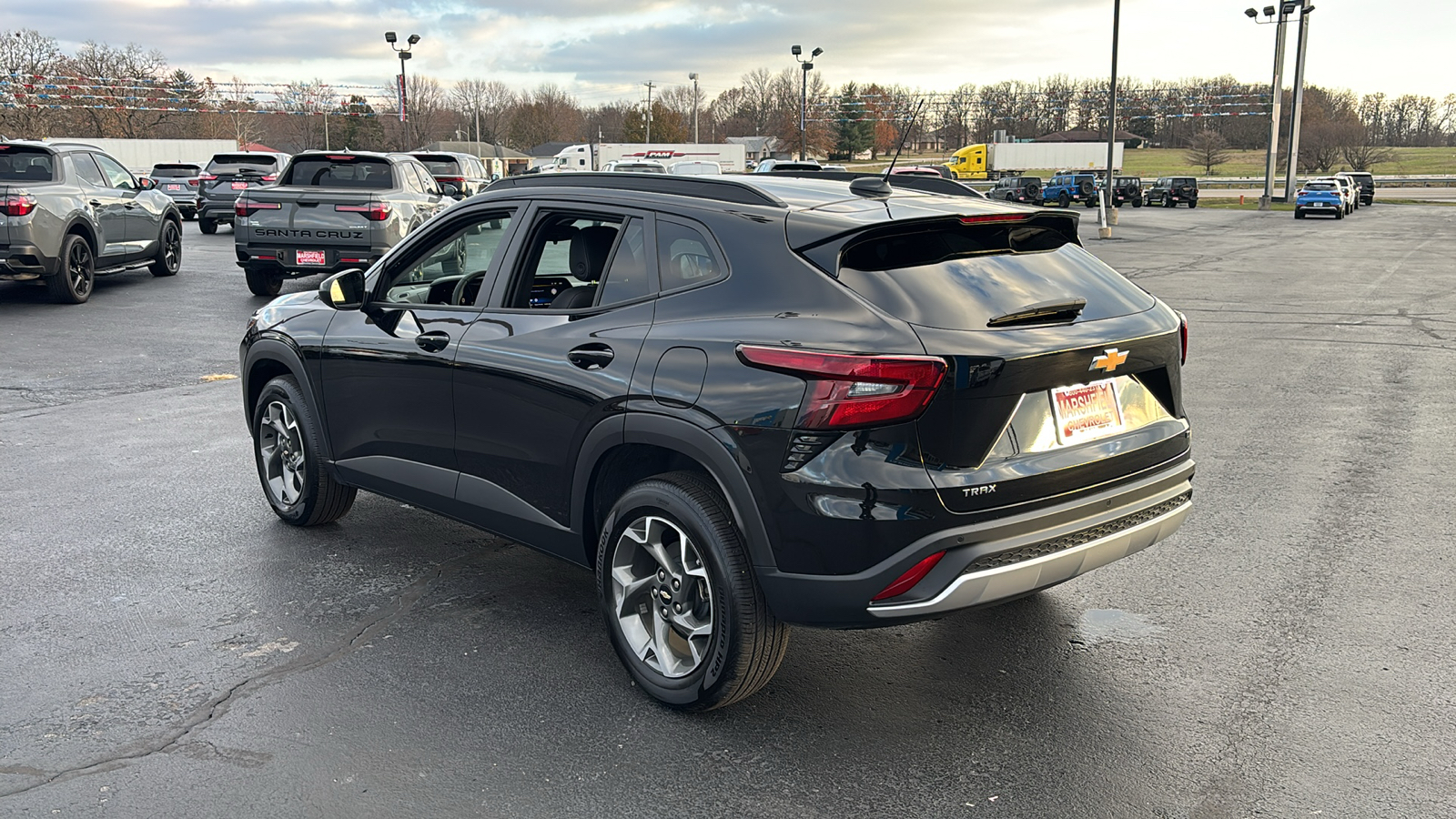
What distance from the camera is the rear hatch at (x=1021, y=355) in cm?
329

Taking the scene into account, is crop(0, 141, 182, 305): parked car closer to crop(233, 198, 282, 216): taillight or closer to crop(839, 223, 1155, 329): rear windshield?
crop(233, 198, 282, 216): taillight

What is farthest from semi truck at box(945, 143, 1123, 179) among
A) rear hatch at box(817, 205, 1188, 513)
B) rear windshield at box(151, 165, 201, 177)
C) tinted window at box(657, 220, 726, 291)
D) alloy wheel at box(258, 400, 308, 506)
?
tinted window at box(657, 220, 726, 291)

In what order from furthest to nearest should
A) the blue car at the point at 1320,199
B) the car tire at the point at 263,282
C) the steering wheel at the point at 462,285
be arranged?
the blue car at the point at 1320,199 < the car tire at the point at 263,282 < the steering wheel at the point at 462,285

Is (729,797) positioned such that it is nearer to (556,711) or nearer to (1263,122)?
(556,711)

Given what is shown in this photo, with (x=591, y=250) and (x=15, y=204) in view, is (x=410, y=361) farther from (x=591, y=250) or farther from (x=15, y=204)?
(x=15, y=204)

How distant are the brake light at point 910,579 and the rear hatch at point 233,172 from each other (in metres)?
26.0

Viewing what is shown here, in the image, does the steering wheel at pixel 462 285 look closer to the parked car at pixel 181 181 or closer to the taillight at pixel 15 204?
the taillight at pixel 15 204

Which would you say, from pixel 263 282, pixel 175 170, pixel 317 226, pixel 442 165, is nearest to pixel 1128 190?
pixel 442 165

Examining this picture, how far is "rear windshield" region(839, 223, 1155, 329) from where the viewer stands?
3.42 m

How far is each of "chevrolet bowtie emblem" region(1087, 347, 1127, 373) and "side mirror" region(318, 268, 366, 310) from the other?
125 inches

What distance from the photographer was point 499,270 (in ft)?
14.8

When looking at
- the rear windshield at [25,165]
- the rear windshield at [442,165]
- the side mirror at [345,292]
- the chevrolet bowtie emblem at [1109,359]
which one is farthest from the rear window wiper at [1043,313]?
the rear windshield at [442,165]

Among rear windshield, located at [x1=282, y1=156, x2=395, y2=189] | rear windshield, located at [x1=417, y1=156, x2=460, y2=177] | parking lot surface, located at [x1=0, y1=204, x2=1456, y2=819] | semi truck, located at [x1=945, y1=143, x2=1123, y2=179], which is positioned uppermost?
semi truck, located at [x1=945, y1=143, x2=1123, y2=179]

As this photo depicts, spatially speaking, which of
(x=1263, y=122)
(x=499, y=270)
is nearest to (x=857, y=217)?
(x=499, y=270)
